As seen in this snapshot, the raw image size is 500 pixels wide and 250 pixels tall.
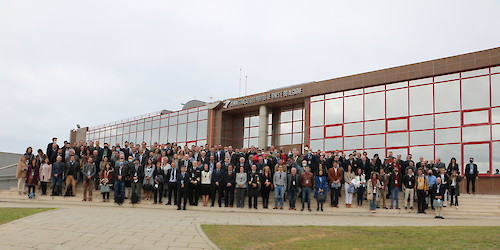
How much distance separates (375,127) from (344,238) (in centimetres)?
1816

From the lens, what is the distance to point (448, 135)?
2381 centimetres

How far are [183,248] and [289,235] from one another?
278 centimetres

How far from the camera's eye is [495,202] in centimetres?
1792

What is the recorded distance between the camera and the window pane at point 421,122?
2470 cm

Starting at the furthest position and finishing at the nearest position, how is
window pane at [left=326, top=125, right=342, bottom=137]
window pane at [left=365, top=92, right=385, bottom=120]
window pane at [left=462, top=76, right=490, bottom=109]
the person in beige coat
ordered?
window pane at [left=326, top=125, right=342, bottom=137], window pane at [left=365, top=92, right=385, bottom=120], window pane at [left=462, top=76, right=490, bottom=109], the person in beige coat

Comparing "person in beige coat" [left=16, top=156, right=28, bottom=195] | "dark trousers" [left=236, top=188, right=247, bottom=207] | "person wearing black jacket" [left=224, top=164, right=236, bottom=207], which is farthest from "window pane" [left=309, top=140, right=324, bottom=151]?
"person in beige coat" [left=16, top=156, right=28, bottom=195]

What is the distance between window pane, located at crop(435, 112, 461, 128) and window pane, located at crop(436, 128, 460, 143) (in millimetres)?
270

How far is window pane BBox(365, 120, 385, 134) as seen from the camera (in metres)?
26.9

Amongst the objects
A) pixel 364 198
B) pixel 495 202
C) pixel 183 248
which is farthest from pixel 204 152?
pixel 495 202

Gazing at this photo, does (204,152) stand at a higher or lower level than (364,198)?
higher

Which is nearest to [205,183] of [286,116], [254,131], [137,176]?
[137,176]

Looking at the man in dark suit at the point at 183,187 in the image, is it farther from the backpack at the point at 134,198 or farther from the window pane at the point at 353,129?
the window pane at the point at 353,129

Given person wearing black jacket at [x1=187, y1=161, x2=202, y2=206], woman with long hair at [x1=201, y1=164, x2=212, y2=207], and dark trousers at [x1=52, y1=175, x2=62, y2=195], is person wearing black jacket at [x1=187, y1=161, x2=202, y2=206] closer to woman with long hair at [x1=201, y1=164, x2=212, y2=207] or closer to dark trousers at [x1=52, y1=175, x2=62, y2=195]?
woman with long hair at [x1=201, y1=164, x2=212, y2=207]

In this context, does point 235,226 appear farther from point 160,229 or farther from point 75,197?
point 75,197
